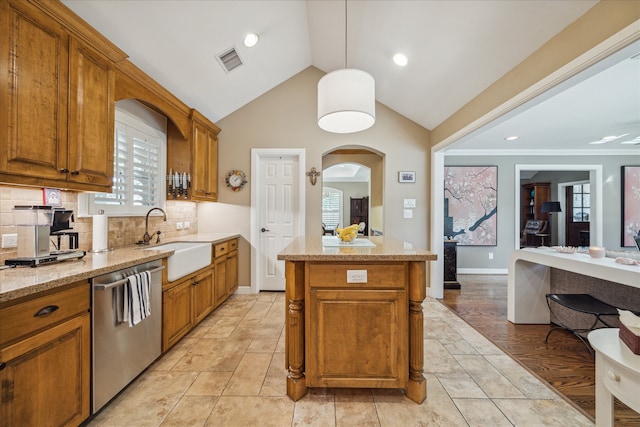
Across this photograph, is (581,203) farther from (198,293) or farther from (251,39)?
(198,293)

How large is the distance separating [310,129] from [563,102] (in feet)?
10.2

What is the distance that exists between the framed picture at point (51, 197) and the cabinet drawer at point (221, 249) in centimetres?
157

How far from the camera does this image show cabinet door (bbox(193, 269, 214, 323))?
288 cm

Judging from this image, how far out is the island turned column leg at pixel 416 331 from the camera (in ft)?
5.80

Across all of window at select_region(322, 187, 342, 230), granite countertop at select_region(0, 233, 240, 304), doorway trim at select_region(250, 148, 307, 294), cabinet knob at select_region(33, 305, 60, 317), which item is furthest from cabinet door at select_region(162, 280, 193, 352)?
window at select_region(322, 187, 342, 230)

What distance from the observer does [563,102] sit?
3.23 meters

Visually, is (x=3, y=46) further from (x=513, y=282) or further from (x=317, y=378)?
(x=513, y=282)

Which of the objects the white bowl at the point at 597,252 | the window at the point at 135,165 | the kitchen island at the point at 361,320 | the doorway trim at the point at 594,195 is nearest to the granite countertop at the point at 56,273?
the window at the point at 135,165

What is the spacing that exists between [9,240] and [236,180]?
2.66 metres

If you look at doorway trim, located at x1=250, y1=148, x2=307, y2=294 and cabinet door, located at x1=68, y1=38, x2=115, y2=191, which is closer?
cabinet door, located at x1=68, y1=38, x2=115, y2=191

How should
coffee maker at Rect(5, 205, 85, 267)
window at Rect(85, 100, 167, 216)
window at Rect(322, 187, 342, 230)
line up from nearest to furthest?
coffee maker at Rect(5, 205, 85, 267), window at Rect(85, 100, 167, 216), window at Rect(322, 187, 342, 230)

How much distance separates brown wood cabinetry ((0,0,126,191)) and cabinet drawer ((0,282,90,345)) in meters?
0.70

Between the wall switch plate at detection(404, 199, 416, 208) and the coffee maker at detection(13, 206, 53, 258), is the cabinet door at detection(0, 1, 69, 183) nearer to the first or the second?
the coffee maker at detection(13, 206, 53, 258)

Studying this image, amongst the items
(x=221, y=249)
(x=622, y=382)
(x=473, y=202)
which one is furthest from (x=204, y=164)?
(x=473, y=202)
